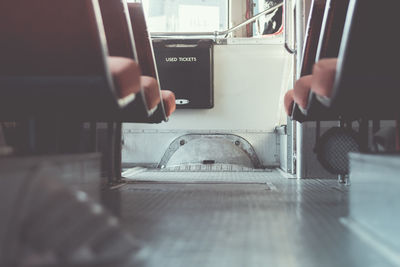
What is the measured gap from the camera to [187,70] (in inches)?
180

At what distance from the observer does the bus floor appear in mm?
1143

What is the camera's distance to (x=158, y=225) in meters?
1.58

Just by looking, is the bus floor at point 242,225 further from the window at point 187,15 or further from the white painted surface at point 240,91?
the window at point 187,15

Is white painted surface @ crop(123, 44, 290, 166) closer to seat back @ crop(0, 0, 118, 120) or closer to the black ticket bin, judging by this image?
the black ticket bin

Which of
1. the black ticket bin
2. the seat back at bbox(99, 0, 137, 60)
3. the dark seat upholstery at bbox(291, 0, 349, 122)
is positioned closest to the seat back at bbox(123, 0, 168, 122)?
the seat back at bbox(99, 0, 137, 60)

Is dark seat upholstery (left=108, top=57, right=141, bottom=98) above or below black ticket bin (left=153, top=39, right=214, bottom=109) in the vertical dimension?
below

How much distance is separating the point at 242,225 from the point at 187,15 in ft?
13.0

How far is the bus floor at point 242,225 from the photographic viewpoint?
1.14 meters

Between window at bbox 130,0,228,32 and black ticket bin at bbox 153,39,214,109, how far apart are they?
64cm

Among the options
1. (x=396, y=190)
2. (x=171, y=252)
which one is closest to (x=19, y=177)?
(x=171, y=252)

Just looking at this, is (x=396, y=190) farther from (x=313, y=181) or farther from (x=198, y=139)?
(x=198, y=139)

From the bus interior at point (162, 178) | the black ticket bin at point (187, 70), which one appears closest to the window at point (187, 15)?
the black ticket bin at point (187, 70)

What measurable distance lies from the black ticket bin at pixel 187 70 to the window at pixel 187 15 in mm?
642

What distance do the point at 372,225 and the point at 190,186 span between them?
1.50 m
